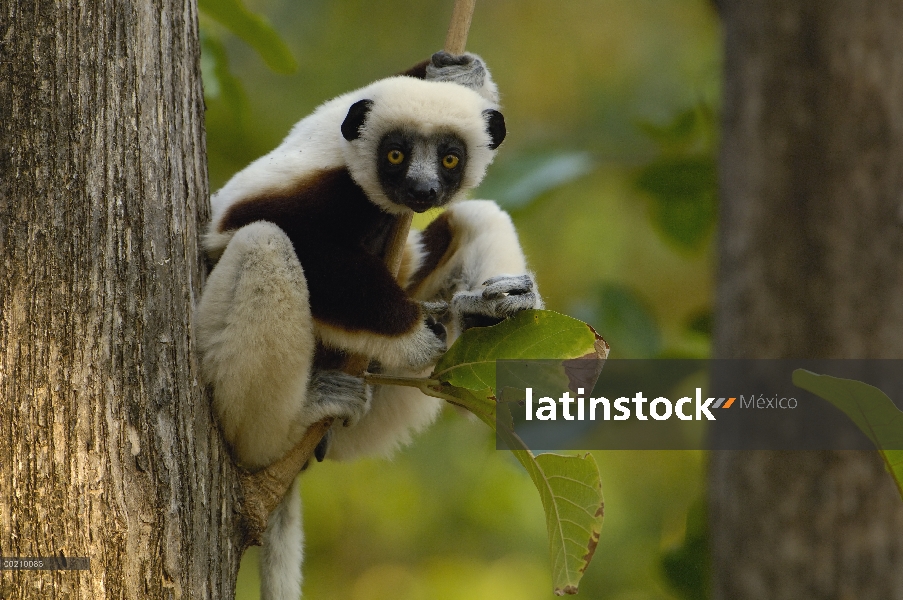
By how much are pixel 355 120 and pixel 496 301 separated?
99 centimetres

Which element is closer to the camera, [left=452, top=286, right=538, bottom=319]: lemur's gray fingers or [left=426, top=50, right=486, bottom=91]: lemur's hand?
[left=452, top=286, right=538, bottom=319]: lemur's gray fingers

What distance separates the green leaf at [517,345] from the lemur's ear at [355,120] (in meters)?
1.17

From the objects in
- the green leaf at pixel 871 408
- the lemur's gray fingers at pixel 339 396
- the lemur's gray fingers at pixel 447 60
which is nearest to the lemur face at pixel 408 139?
the lemur's gray fingers at pixel 447 60

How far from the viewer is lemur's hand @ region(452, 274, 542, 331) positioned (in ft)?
11.0

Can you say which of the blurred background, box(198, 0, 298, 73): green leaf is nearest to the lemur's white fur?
box(198, 0, 298, 73): green leaf

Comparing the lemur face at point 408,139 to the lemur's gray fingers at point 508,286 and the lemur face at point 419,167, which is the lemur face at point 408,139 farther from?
the lemur's gray fingers at point 508,286

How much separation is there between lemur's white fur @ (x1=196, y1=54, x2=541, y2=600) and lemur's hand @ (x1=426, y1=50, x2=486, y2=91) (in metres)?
0.10

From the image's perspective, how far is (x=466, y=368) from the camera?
115 inches

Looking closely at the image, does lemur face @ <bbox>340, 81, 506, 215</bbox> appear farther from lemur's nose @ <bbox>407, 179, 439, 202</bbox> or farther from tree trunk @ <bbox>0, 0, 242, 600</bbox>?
tree trunk @ <bbox>0, 0, 242, 600</bbox>

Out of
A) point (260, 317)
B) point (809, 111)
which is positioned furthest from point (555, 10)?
point (260, 317)

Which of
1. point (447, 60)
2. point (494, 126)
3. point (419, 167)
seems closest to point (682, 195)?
point (494, 126)

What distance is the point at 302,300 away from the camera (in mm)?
3078

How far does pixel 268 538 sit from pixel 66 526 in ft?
4.11

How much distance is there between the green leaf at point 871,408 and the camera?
238 cm
